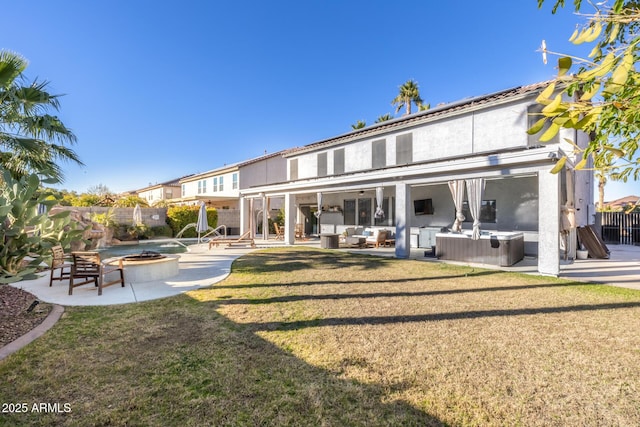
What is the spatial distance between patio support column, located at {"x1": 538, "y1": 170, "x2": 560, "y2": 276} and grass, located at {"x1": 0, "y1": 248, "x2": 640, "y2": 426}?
1.92m

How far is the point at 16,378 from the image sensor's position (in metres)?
3.55

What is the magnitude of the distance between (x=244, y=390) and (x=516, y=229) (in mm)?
13479

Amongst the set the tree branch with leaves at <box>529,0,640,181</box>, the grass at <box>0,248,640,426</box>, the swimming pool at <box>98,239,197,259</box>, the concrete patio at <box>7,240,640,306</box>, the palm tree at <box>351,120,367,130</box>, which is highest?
the palm tree at <box>351,120,367,130</box>

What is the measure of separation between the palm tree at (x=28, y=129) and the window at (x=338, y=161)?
12657mm

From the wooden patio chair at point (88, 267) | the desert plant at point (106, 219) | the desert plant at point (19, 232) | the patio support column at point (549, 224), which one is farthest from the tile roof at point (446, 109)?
the wooden patio chair at point (88, 267)

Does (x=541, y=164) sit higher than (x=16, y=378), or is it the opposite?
(x=541, y=164)

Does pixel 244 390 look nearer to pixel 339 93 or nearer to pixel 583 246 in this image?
pixel 583 246

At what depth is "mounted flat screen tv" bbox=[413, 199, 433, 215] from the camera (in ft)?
52.9

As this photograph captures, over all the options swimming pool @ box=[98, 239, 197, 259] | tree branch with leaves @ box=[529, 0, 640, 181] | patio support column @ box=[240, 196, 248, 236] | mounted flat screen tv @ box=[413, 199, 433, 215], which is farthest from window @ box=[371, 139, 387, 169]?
tree branch with leaves @ box=[529, 0, 640, 181]

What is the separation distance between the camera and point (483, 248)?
431 inches

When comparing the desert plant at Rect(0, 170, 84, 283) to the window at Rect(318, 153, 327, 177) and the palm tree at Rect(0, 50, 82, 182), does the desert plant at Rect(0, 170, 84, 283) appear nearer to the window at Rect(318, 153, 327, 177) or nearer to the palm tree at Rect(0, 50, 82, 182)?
the palm tree at Rect(0, 50, 82, 182)

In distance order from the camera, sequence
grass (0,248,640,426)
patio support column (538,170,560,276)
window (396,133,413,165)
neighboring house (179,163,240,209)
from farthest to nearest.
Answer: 1. neighboring house (179,163,240,209)
2. window (396,133,413,165)
3. patio support column (538,170,560,276)
4. grass (0,248,640,426)

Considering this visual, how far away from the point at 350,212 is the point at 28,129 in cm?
1595

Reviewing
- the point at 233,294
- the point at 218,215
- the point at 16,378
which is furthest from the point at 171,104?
the point at 16,378
